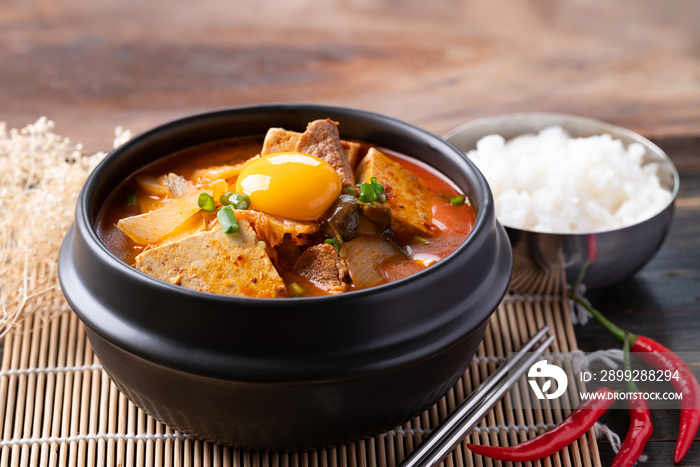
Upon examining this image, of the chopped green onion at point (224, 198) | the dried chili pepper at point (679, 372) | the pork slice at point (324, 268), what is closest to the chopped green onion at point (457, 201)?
the pork slice at point (324, 268)

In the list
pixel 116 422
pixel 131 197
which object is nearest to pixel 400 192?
pixel 131 197

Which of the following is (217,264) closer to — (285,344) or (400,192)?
(285,344)

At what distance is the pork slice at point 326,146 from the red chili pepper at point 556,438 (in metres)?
0.95

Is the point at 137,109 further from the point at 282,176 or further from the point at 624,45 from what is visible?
the point at 624,45

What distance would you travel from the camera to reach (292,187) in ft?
6.63

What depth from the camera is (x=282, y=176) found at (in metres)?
2.04

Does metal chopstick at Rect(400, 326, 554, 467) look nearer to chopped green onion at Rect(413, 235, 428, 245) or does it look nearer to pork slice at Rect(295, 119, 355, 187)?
chopped green onion at Rect(413, 235, 428, 245)

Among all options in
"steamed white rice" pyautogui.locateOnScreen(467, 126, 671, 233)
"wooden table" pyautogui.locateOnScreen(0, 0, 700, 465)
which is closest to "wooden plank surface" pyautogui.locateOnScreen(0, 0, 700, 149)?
"wooden table" pyautogui.locateOnScreen(0, 0, 700, 465)

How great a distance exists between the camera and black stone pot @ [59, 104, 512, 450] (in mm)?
1655

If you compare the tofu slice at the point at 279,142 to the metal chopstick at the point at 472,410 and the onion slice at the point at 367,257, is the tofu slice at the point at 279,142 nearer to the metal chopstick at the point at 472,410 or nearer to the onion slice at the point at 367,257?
the onion slice at the point at 367,257

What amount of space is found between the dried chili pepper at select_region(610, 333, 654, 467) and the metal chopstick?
34cm

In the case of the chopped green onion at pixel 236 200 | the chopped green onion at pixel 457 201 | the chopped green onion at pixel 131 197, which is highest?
the chopped green onion at pixel 236 200

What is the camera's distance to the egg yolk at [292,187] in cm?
202

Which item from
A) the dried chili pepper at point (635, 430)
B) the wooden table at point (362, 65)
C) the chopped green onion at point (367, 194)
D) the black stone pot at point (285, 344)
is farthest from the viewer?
the wooden table at point (362, 65)
